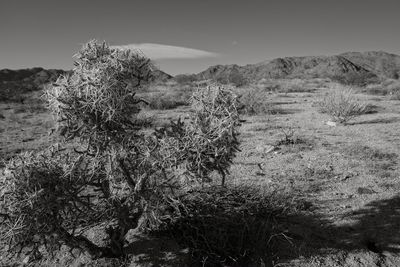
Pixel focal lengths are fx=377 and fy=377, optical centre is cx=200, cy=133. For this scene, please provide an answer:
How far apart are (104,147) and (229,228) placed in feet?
5.56

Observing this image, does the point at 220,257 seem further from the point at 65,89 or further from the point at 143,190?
the point at 65,89

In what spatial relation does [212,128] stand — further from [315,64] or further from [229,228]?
[315,64]

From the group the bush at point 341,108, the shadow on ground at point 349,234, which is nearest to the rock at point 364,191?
the shadow on ground at point 349,234

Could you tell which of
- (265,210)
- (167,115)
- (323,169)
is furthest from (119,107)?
(167,115)

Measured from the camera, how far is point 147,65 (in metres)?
3.22

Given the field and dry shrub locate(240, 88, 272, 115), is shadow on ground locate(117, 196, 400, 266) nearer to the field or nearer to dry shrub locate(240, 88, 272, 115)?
the field

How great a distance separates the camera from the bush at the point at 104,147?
2834 millimetres

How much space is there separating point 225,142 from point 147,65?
3.07ft

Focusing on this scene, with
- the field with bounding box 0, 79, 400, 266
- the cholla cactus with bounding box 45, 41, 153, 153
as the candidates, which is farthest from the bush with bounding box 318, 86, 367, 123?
the cholla cactus with bounding box 45, 41, 153, 153

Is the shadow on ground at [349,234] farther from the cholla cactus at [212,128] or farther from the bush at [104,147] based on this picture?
the bush at [104,147]

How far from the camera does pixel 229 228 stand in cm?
409

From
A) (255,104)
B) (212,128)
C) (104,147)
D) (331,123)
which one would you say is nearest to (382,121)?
(331,123)

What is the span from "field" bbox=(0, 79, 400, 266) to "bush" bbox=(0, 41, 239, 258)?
46 cm

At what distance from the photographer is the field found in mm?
3998
